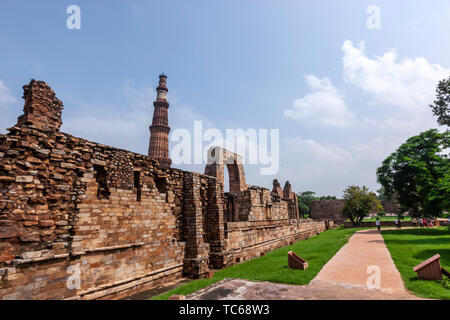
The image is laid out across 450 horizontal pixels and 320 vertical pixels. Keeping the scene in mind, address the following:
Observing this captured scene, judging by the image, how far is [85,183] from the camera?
18.7ft

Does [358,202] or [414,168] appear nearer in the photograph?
[414,168]

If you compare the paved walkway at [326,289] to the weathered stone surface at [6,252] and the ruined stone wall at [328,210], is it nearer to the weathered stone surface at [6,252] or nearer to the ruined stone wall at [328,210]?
the weathered stone surface at [6,252]

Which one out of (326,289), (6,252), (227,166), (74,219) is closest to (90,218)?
(74,219)

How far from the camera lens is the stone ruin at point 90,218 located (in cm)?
452

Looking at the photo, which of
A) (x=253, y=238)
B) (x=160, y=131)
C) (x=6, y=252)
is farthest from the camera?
(x=160, y=131)

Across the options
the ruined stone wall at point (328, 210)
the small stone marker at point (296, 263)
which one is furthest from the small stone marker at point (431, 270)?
the ruined stone wall at point (328, 210)

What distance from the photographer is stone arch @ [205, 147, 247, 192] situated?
632 inches

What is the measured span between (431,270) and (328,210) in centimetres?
4062

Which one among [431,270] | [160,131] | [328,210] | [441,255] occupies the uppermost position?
[160,131]

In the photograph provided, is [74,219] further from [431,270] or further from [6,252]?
[431,270]

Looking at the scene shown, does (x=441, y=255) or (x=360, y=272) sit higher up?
(x=360, y=272)

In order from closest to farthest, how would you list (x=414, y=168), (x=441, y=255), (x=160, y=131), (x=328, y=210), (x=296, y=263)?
(x=296, y=263)
(x=441, y=255)
(x=414, y=168)
(x=160, y=131)
(x=328, y=210)

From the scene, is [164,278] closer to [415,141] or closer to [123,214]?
[123,214]

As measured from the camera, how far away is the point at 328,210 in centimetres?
4338
